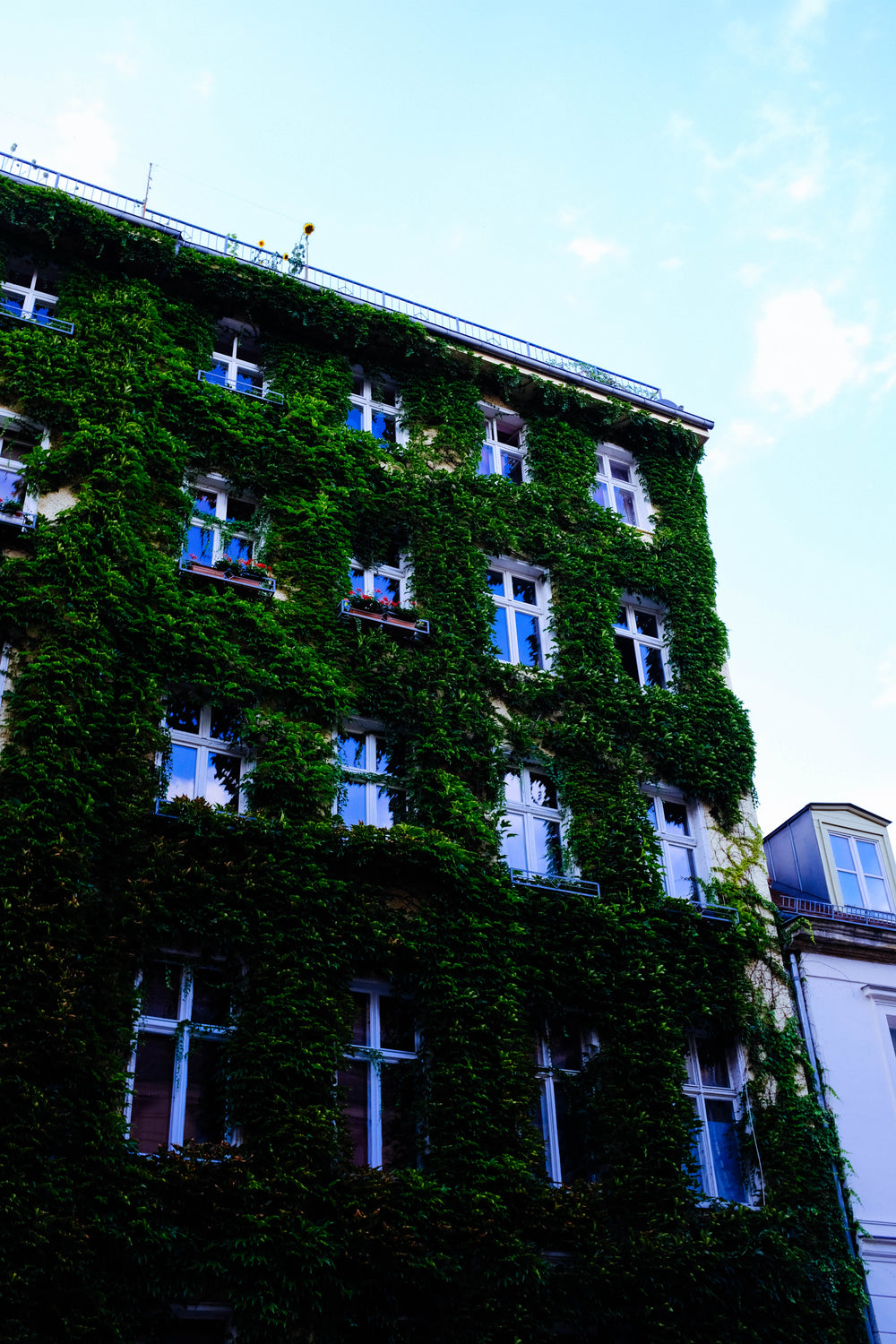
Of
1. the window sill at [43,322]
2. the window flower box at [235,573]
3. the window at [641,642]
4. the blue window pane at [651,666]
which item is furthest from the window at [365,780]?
the window sill at [43,322]

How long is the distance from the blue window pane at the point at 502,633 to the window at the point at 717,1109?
8.19 m

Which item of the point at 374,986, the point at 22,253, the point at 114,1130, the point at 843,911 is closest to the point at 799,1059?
the point at 843,911

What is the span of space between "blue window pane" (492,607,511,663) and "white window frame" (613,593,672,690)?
254cm

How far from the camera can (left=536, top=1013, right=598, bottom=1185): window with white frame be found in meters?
19.3

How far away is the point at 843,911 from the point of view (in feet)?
81.7

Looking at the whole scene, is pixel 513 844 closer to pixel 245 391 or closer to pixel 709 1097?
pixel 709 1097

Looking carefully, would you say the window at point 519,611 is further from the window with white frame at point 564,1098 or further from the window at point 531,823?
the window with white frame at point 564,1098

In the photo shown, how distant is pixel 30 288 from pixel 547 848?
15.4 meters

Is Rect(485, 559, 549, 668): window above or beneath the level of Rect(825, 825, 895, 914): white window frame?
above

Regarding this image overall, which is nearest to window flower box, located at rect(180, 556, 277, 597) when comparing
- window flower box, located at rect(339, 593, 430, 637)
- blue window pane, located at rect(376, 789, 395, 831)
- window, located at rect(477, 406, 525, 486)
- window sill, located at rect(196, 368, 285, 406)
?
window flower box, located at rect(339, 593, 430, 637)

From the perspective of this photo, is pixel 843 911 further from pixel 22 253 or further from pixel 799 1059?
pixel 22 253

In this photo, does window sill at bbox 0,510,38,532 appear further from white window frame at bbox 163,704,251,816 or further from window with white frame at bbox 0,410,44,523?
white window frame at bbox 163,704,251,816

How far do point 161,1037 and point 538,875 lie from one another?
7.20m

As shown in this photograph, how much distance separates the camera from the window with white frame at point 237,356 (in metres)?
26.1
